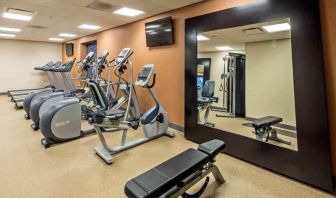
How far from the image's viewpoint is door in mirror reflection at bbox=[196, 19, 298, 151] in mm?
2531

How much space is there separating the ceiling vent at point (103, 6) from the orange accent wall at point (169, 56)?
930 mm

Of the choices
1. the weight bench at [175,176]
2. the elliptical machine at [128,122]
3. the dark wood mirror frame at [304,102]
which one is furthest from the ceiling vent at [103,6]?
the weight bench at [175,176]

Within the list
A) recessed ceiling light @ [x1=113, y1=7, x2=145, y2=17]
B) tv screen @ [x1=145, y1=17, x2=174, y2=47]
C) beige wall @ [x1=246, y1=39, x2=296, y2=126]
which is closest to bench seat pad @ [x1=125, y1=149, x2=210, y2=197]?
beige wall @ [x1=246, y1=39, x2=296, y2=126]

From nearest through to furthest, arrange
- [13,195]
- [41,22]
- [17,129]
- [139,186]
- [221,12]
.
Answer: [139,186]
[13,195]
[221,12]
[17,129]
[41,22]

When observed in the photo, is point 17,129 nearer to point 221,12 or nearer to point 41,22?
point 41,22

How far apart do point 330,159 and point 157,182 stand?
6.05ft

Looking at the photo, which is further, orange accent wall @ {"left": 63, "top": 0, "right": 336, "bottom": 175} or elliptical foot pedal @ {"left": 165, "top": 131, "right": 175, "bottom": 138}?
elliptical foot pedal @ {"left": 165, "top": 131, "right": 175, "bottom": 138}

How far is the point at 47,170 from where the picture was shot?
2.54 m

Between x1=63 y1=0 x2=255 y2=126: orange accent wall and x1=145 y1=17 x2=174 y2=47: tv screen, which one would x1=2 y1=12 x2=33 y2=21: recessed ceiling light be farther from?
x1=145 y1=17 x2=174 y2=47: tv screen

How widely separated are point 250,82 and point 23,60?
35.3 feet

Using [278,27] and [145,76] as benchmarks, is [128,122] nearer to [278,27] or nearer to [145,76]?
[145,76]

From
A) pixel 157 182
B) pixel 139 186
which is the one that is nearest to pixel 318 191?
pixel 157 182

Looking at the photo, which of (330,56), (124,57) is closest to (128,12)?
(124,57)

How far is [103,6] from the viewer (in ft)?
13.0
